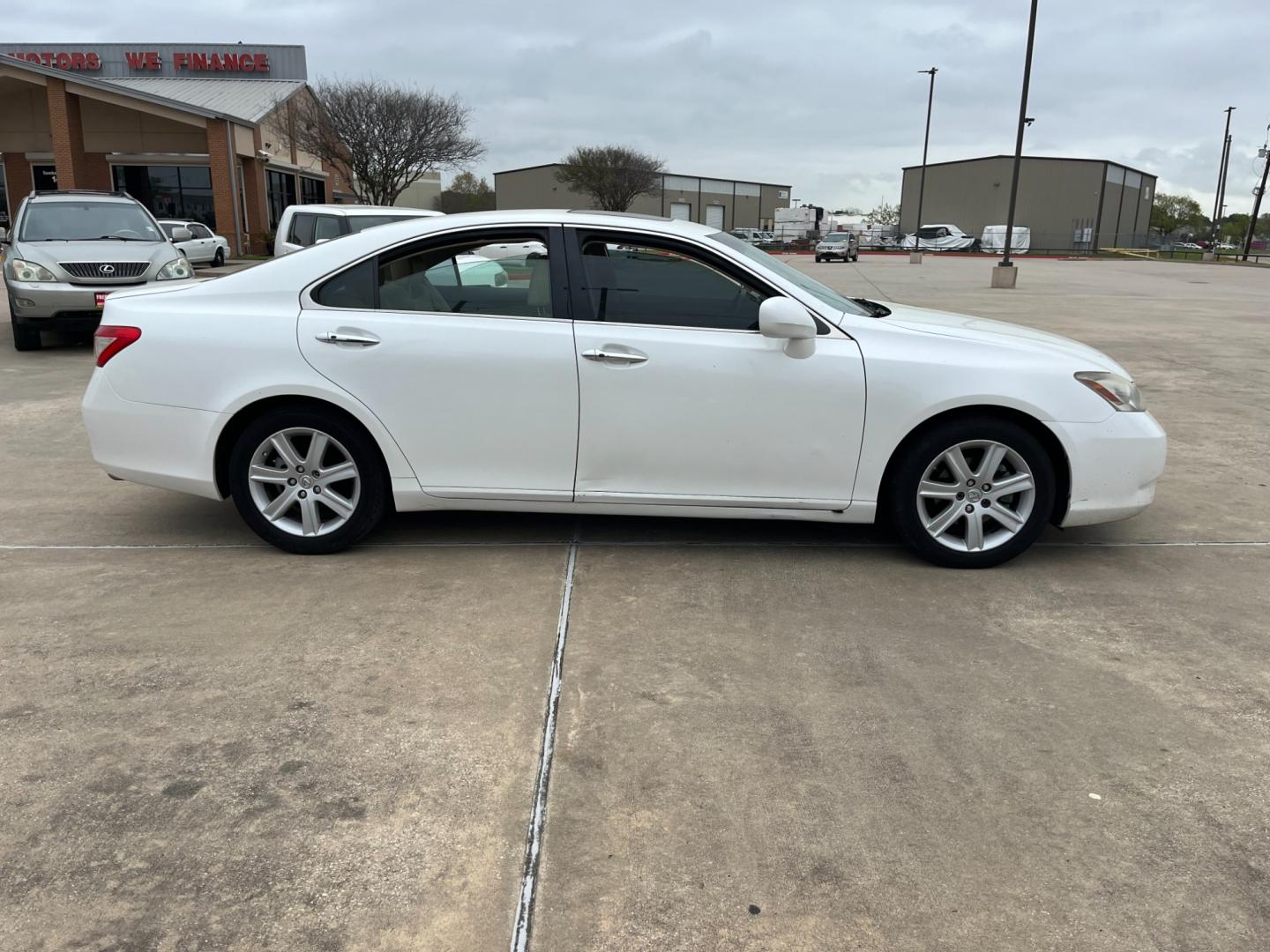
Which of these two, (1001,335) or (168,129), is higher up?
(168,129)

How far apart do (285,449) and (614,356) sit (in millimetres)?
1604

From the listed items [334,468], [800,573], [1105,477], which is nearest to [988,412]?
[1105,477]

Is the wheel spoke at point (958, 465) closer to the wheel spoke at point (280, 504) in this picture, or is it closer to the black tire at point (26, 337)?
the wheel spoke at point (280, 504)

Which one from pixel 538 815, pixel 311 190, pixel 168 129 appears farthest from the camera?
pixel 311 190

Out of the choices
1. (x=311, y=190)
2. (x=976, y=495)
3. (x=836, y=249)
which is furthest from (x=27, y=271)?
(x=311, y=190)

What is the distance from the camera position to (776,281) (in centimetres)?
465

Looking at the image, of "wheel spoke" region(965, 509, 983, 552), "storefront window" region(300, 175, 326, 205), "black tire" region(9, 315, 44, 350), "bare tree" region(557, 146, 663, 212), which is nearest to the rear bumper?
"wheel spoke" region(965, 509, 983, 552)

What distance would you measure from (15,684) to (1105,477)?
15.0 feet

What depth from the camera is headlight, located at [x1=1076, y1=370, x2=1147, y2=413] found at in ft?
15.3

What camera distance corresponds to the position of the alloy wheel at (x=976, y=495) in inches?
182

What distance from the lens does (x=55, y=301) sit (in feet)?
36.9

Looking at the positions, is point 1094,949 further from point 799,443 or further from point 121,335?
point 121,335

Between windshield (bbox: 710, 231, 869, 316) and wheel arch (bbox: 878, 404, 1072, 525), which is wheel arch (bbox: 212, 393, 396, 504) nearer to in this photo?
windshield (bbox: 710, 231, 869, 316)

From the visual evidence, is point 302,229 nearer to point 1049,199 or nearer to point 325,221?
point 325,221
